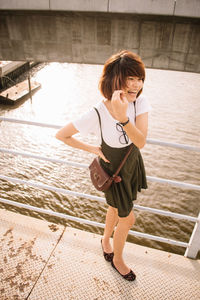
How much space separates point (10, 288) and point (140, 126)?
6.03 feet

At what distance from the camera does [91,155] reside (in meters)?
10.7

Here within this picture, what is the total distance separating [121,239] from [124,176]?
65cm

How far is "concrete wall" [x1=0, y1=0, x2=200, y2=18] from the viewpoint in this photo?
5.69 meters

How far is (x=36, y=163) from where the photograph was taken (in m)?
10.2

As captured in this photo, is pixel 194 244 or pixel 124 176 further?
pixel 194 244

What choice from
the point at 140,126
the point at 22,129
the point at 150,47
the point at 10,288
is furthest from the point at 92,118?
the point at 22,129

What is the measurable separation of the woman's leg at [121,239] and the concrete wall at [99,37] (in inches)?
257

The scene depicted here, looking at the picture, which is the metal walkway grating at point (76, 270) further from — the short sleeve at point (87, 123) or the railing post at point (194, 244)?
the short sleeve at point (87, 123)

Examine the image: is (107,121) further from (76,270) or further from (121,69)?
(76,270)

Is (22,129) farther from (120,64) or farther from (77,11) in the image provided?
(120,64)

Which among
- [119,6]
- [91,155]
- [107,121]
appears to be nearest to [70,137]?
[107,121]

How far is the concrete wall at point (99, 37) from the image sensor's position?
253 inches

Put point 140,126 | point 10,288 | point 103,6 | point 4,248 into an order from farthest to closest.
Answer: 1. point 103,6
2. point 4,248
3. point 10,288
4. point 140,126

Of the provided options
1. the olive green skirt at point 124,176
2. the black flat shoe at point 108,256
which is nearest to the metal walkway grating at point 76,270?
the black flat shoe at point 108,256
